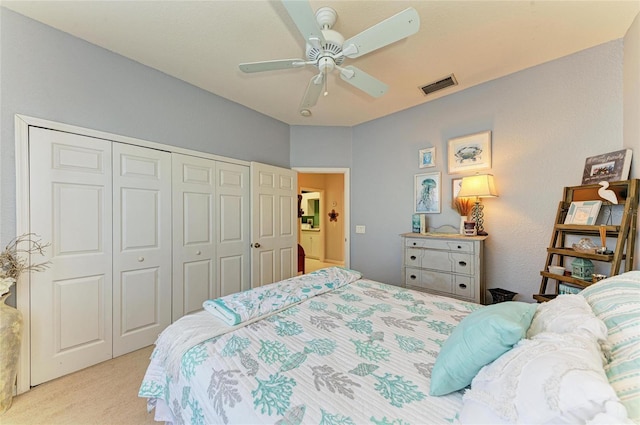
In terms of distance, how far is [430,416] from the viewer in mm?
772

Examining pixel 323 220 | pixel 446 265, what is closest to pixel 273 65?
pixel 446 265

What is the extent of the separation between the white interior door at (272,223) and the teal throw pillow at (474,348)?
2.66 m

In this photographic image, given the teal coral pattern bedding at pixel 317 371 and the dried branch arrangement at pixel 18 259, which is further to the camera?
the dried branch arrangement at pixel 18 259

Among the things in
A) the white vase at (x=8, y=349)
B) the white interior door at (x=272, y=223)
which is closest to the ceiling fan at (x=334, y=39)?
the white interior door at (x=272, y=223)

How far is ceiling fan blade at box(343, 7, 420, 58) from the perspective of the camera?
1.27 metres

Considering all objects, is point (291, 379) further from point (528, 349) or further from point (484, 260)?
point (484, 260)

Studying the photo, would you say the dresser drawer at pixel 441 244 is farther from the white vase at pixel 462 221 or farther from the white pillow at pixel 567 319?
the white pillow at pixel 567 319

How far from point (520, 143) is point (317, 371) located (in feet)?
9.11

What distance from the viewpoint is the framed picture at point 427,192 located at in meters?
3.02

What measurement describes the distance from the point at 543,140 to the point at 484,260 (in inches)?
49.6

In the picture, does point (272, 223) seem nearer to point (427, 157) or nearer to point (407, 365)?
point (427, 157)

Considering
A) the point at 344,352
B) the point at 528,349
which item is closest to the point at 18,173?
the point at 344,352

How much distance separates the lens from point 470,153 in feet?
9.04

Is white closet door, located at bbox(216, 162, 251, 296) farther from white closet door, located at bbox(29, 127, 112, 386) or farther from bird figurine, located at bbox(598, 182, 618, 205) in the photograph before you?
bird figurine, located at bbox(598, 182, 618, 205)
